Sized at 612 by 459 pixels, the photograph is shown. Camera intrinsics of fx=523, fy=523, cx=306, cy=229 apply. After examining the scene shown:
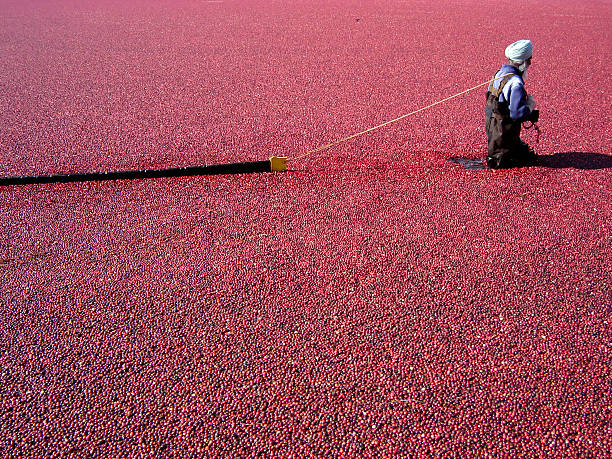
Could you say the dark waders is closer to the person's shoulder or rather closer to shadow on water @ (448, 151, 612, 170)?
the person's shoulder

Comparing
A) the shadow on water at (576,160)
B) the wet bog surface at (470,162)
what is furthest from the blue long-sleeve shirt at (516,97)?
the shadow on water at (576,160)

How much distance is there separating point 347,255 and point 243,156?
249 centimetres

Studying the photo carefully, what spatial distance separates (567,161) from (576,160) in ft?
0.36

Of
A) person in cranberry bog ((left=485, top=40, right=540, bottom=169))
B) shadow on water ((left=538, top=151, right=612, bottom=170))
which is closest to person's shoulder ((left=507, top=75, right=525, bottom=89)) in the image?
person in cranberry bog ((left=485, top=40, right=540, bottom=169))

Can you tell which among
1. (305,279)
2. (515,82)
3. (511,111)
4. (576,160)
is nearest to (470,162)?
(511,111)

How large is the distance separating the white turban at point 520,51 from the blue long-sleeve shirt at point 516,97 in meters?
0.11

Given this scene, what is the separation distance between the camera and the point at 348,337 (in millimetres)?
3320

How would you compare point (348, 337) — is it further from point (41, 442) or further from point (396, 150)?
point (396, 150)

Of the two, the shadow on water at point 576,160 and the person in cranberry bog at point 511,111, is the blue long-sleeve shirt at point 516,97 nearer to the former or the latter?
the person in cranberry bog at point 511,111

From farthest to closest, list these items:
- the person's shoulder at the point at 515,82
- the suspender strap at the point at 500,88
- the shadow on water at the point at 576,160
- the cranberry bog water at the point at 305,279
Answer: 1. the shadow on water at the point at 576,160
2. the suspender strap at the point at 500,88
3. the person's shoulder at the point at 515,82
4. the cranberry bog water at the point at 305,279

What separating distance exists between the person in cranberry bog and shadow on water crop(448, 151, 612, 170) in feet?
0.50

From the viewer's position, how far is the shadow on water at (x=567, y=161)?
5.64 meters

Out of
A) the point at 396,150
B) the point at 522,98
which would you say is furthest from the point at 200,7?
the point at 522,98

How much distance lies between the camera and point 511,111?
17.2 ft
